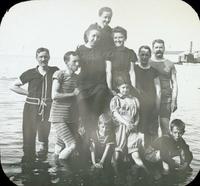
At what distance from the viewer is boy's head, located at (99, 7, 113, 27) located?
6.32 ft

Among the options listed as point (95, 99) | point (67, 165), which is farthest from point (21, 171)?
point (95, 99)

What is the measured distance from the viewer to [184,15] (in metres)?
2.00

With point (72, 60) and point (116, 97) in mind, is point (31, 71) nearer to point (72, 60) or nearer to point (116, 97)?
point (72, 60)

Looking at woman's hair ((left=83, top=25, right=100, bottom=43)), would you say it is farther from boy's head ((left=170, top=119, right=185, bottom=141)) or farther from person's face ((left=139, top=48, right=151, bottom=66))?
boy's head ((left=170, top=119, right=185, bottom=141))

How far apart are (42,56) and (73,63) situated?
0.52ft

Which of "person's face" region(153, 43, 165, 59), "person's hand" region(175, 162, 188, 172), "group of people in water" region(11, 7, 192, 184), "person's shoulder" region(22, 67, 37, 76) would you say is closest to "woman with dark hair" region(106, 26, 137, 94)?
"group of people in water" region(11, 7, 192, 184)

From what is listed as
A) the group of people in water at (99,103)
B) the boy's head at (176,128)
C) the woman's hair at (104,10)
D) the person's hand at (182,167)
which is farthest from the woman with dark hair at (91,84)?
the person's hand at (182,167)

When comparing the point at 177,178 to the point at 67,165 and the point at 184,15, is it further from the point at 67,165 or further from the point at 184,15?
the point at 184,15

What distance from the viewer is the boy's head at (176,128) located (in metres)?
1.96

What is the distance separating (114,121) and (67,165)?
309 mm

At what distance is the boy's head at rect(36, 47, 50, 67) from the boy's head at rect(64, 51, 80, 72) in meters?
0.09

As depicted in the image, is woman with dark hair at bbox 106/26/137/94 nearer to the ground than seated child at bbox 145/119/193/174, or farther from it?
farther from it

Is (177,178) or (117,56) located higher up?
(117,56)

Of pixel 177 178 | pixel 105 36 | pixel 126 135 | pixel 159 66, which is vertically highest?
pixel 105 36
